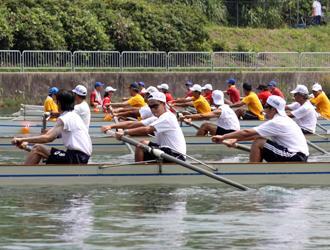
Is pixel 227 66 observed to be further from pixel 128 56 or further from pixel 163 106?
pixel 163 106

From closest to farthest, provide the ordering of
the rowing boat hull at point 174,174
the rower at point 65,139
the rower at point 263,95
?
the rower at point 65,139 → the rowing boat hull at point 174,174 → the rower at point 263,95

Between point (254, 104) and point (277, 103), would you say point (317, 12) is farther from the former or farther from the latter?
point (277, 103)

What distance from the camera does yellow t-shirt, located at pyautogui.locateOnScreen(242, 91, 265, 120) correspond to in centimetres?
3078

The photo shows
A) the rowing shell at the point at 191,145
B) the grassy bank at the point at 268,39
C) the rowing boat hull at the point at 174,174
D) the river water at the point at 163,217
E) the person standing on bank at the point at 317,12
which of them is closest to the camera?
the river water at the point at 163,217

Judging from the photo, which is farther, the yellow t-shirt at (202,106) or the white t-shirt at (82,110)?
the yellow t-shirt at (202,106)

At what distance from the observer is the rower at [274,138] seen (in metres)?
19.7

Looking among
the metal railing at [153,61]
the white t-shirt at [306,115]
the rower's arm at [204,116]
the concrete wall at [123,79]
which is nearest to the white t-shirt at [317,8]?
the metal railing at [153,61]

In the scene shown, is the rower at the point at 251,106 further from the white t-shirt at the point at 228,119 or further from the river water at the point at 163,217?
the river water at the point at 163,217

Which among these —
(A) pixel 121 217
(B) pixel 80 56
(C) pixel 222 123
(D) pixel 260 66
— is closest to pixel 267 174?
(A) pixel 121 217

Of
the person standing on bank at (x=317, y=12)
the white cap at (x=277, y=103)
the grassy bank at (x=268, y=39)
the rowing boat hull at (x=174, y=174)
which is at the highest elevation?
the person standing on bank at (x=317, y=12)

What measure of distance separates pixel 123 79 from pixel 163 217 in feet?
89.5

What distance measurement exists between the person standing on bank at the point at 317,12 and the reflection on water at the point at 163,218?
41.7 m

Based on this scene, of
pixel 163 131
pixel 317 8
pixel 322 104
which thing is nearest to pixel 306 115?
pixel 322 104

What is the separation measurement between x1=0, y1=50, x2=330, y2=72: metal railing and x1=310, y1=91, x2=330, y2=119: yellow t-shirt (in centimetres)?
1550
